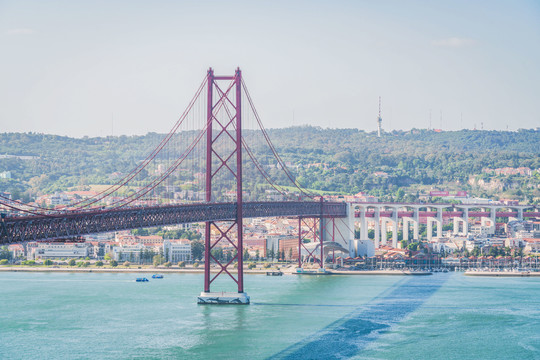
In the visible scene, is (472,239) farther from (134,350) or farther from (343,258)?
(134,350)

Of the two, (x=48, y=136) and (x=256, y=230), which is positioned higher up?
(x=48, y=136)

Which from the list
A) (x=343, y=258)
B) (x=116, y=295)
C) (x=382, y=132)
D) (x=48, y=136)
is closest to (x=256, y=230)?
(x=343, y=258)

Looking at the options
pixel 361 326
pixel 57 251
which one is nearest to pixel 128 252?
pixel 57 251

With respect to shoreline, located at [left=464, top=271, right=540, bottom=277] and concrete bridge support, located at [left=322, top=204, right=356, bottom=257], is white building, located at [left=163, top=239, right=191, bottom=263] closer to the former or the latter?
concrete bridge support, located at [left=322, top=204, right=356, bottom=257]

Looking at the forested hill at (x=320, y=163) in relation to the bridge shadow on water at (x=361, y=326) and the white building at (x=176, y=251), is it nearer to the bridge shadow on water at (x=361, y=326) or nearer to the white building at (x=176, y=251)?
the white building at (x=176, y=251)

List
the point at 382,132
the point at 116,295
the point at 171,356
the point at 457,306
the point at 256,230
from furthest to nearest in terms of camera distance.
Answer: the point at 382,132 → the point at 256,230 → the point at 116,295 → the point at 457,306 → the point at 171,356

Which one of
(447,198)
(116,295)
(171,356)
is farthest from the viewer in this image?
(447,198)
